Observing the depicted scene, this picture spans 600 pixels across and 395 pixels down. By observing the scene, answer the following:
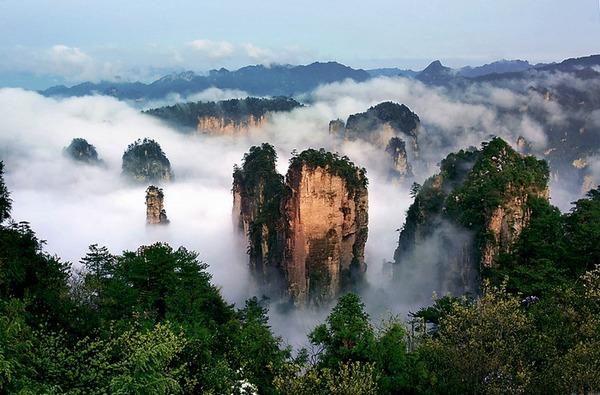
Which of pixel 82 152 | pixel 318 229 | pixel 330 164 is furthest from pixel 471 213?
pixel 82 152

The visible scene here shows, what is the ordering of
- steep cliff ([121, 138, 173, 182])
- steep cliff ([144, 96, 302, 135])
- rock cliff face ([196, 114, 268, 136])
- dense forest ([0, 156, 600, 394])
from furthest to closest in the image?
1. steep cliff ([144, 96, 302, 135])
2. rock cliff face ([196, 114, 268, 136])
3. steep cliff ([121, 138, 173, 182])
4. dense forest ([0, 156, 600, 394])

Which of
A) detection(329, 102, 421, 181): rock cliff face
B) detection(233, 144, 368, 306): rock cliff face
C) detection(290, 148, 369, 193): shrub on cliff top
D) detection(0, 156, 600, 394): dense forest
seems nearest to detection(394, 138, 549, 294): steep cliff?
detection(0, 156, 600, 394): dense forest

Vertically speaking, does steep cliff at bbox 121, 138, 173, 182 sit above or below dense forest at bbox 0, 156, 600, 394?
below

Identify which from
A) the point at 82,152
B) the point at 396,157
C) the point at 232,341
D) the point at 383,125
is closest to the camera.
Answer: the point at 232,341

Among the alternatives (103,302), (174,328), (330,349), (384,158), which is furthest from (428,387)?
(384,158)

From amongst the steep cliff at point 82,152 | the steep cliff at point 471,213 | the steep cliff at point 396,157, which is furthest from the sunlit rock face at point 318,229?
the steep cliff at point 82,152

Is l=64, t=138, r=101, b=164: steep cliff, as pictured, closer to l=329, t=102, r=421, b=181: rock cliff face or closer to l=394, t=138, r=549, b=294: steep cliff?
l=329, t=102, r=421, b=181: rock cliff face

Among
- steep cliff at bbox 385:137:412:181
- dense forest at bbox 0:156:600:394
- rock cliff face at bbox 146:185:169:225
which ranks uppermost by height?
dense forest at bbox 0:156:600:394

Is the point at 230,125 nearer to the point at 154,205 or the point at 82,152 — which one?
the point at 82,152
